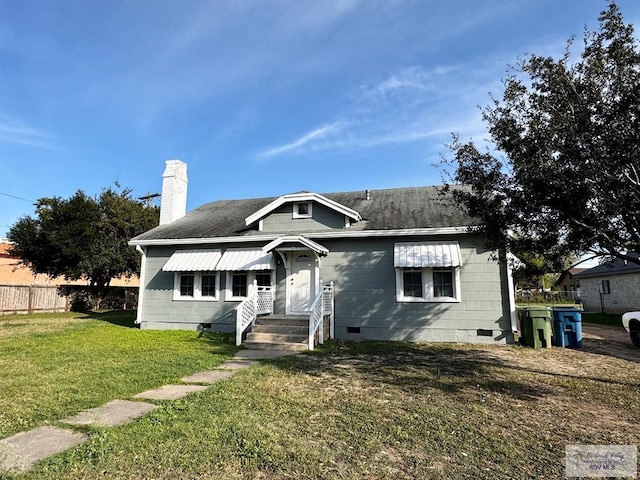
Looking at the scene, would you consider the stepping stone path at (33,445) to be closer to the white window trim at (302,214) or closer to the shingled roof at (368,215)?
the shingled roof at (368,215)

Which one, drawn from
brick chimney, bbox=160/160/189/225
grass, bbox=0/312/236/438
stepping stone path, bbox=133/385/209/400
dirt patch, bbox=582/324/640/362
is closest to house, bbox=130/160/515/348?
brick chimney, bbox=160/160/189/225

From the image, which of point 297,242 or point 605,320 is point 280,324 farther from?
point 605,320

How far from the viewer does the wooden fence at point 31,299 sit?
18.8m

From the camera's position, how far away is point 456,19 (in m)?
9.08

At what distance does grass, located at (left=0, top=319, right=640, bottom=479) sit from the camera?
3.36 m

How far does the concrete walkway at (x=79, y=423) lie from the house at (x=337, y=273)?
4.31 meters

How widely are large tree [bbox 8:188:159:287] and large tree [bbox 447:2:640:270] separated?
906 inches

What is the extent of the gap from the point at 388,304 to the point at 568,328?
517cm

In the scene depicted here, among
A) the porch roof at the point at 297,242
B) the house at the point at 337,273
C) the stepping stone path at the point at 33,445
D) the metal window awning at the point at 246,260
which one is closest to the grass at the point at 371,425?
the stepping stone path at the point at 33,445

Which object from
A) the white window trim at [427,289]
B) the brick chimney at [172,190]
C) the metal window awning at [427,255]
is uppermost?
the brick chimney at [172,190]

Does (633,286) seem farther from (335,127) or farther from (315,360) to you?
(315,360)

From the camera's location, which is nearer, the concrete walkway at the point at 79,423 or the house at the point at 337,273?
the concrete walkway at the point at 79,423

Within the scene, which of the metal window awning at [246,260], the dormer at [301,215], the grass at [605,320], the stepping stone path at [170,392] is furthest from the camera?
the grass at [605,320]

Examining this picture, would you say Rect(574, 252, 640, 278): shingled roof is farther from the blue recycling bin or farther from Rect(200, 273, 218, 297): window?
Rect(200, 273, 218, 297): window
